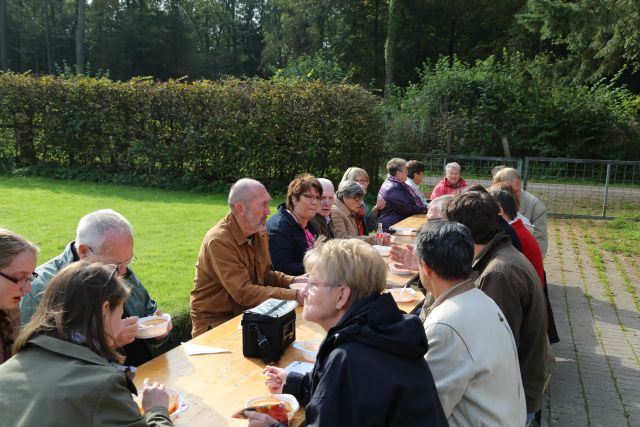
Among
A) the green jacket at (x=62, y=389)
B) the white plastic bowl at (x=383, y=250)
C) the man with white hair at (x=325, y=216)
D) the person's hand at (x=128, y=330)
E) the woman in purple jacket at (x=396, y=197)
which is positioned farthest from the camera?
the woman in purple jacket at (x=396, y=197)

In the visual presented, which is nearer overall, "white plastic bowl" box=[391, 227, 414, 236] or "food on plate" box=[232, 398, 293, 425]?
"food on plate" box=[232, 398, 293, 425]

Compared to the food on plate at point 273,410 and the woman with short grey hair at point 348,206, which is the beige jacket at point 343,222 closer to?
the woman with short grey hair at point 348,206

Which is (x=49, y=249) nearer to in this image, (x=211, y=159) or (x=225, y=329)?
(x=225, y=329)

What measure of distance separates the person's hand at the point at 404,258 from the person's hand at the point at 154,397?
3046 millimetres

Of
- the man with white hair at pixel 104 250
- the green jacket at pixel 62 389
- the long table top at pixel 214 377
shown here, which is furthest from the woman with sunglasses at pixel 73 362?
the man with white hair at pixel 104 250

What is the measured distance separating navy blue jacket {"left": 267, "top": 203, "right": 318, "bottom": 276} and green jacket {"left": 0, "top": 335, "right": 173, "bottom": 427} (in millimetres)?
3181

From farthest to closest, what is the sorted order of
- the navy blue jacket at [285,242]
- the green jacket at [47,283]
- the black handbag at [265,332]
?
the navy blue jacket at [285,242], the green jacket at [47,283], the black handbag at [265,332]

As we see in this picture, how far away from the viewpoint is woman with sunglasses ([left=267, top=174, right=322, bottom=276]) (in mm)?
5031

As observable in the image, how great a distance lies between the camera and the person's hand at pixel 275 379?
105 inches

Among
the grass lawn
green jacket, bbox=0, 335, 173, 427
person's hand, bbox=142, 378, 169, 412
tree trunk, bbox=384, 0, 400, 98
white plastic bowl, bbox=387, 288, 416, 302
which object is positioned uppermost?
tree trunk, bbox=384, 0, 400, 98

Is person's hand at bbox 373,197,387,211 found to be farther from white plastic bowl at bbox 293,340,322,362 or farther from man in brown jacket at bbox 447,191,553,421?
white plastic bowl at bbox 293,340,322,362

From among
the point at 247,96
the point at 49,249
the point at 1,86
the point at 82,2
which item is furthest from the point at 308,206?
the point at 82,2

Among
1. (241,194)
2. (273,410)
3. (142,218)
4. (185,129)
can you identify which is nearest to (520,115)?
(185,129)

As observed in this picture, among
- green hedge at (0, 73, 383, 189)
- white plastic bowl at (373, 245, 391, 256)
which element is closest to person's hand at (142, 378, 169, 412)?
white plastic bowl at (373, 245, 391, 256)
